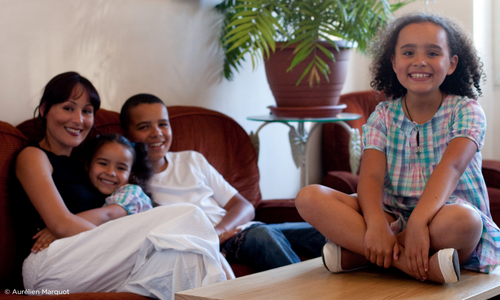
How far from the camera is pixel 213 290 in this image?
1103 mm

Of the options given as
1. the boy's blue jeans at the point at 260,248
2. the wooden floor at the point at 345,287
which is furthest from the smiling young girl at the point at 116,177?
the wooden floor at the point at 345,287

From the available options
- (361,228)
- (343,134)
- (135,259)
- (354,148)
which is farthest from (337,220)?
(343,134)

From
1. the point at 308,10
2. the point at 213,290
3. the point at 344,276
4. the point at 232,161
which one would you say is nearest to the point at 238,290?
the point at 213,290

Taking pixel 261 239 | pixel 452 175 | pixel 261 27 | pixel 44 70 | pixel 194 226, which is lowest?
pixel 261 239

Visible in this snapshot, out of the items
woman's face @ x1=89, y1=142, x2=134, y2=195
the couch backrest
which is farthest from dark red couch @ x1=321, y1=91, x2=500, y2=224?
woman's face @ x1=89, y1=142, x2=134, y2=195

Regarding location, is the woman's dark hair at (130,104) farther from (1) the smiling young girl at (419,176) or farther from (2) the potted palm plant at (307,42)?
(1) the smiling young girl at (419,176)

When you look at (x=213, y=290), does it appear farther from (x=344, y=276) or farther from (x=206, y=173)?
(x=206, y=173)

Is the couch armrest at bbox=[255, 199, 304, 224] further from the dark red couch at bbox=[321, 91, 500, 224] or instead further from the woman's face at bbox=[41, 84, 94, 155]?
the woman's face at bbox=[41, 84, 94, 155]

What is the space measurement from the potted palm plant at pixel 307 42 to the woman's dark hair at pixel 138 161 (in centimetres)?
55

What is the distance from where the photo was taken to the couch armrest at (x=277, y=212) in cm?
204

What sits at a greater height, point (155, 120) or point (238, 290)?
point (155, 120)

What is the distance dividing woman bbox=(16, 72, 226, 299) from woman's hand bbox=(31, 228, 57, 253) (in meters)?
0.02

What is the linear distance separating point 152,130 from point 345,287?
1.00 m

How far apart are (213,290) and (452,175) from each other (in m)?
0.63
